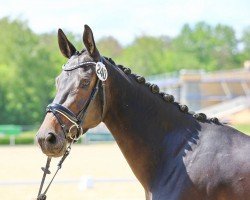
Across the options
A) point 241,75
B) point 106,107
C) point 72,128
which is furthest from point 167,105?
Result: point 241,75

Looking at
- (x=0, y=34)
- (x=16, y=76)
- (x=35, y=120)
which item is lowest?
(x=35, y=120)

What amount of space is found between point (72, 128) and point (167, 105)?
2.35ft

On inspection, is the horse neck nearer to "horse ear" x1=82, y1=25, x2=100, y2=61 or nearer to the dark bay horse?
the dark bay horse

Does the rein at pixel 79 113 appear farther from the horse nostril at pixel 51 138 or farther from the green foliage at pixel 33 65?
the green foliage at pixel 33 65

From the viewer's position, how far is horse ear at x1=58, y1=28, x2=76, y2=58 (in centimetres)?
404

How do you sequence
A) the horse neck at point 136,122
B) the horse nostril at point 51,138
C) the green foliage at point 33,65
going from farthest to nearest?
the green foliage at point 33,65 < the horse neck at point 136,122 < the horse nostril at point 51,138

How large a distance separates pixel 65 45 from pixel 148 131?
0.82 meters

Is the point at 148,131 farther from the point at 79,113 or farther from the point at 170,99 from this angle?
the point at 79,113

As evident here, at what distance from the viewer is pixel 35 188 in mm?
13406

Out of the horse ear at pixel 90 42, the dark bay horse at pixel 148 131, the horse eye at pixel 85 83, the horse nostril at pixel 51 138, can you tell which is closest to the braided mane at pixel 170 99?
the dark bay horse at pixel 148 131

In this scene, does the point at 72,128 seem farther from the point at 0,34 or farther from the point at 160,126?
the point at 0,34

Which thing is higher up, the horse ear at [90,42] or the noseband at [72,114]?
the horse ear at [90,42]

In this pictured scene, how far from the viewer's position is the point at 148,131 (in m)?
4.00

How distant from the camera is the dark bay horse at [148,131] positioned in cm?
372
